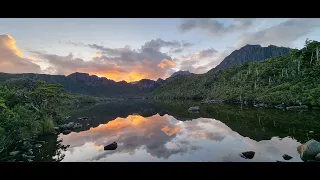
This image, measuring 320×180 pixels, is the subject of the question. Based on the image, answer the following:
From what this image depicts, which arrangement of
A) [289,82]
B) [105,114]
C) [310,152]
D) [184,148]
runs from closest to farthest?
[310,152], [184,148], [105,114], [289,82]

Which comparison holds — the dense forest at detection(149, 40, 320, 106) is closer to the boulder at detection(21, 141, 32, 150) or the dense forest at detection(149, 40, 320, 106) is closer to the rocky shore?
the rocky shore

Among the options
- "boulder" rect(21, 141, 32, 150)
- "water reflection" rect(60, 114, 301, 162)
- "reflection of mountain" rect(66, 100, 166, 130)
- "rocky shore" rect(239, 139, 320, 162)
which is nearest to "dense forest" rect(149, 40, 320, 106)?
"reflection of mountain" rect(66, 100, 166, 130)

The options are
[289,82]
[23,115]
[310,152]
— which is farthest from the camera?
[289,82]

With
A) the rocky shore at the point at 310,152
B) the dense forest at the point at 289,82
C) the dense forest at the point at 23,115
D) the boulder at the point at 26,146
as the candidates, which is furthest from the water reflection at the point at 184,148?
the dense forest at the point at 289,82

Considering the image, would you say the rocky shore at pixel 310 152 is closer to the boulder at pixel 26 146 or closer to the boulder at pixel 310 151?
the boulder at pixel 310 151

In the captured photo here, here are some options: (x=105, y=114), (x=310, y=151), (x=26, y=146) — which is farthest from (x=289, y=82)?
(x=26, y=146)

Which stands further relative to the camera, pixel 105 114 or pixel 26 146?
pixel 105 114

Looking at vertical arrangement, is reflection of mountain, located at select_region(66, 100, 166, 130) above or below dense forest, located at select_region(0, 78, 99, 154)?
below

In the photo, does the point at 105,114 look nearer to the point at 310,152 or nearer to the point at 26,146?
the point at 26,146

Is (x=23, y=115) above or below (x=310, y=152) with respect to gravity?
above
